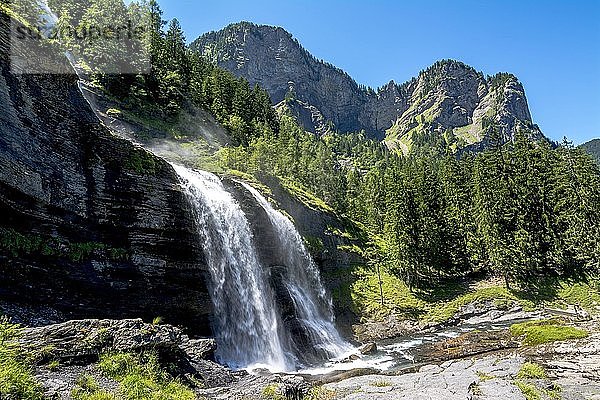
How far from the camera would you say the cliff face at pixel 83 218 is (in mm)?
19062

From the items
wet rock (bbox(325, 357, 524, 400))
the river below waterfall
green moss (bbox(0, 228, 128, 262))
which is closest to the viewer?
wet rock (bbox(325, 357, 524, 400))

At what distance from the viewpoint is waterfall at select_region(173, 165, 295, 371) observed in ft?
85.1

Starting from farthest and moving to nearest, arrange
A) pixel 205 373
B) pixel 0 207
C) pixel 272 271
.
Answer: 1. pixel 272 271
2. pixel 0 207
3. pixel 205 373

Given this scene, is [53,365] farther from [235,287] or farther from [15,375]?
[235,287]

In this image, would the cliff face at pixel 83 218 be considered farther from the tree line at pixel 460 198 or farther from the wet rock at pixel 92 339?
the tree line at pixel 460 198

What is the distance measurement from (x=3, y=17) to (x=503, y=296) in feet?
144

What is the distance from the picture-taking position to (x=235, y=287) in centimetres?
2848

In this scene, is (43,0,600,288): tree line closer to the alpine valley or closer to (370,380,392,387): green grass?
the alpine valley

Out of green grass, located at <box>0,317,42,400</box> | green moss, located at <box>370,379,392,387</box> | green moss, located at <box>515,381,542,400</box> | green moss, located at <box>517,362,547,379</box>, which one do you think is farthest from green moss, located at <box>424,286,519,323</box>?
green grass, located at <box>0,317,42,400</box>

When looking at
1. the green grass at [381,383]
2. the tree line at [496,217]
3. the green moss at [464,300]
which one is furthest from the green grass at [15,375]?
the tree line at [496,217]

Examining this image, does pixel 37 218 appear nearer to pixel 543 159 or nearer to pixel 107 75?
pixel 107 75

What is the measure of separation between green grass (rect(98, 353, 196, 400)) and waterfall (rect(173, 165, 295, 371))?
11.2 m

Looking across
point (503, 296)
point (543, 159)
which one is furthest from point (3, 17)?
point (543, 159)

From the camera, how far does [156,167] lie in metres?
27.0
